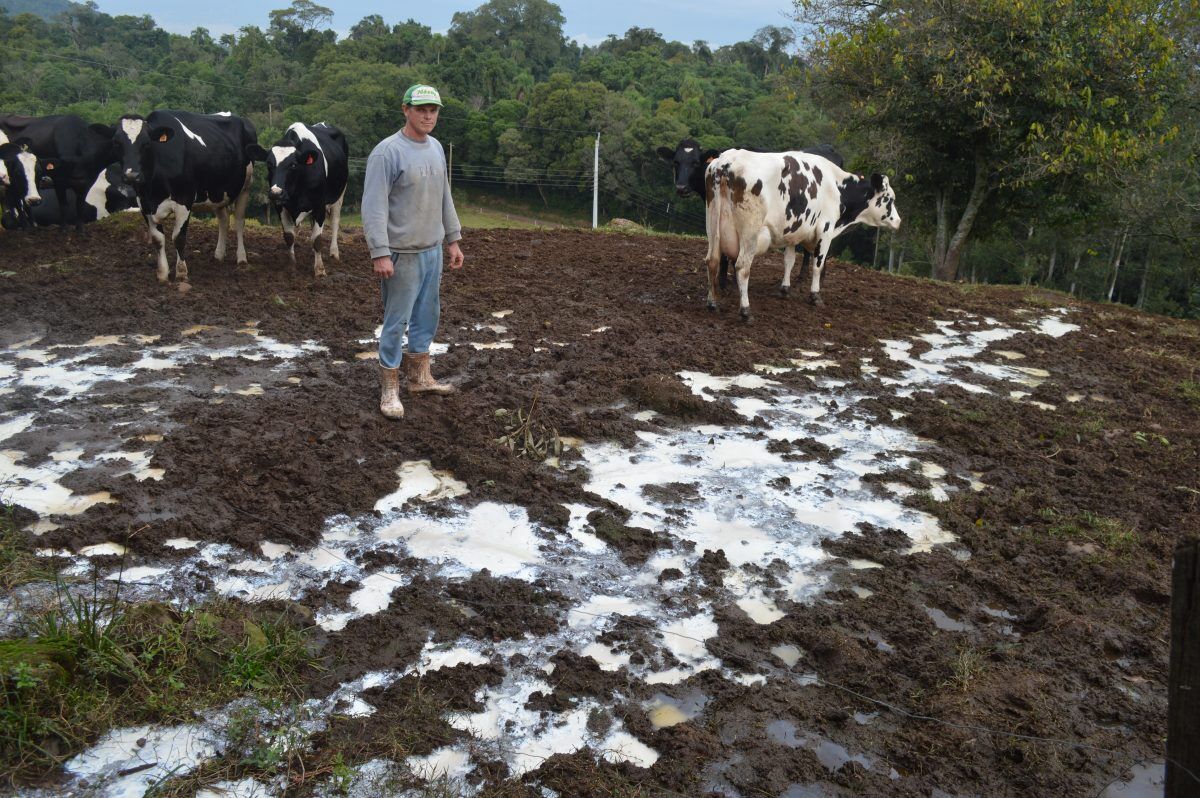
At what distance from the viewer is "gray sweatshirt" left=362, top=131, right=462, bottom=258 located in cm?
552

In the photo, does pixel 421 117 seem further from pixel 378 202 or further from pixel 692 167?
Answer: pixel 692 167

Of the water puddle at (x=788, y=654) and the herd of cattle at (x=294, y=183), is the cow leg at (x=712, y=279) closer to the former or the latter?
the herd of cattle at (x=294, y=183)

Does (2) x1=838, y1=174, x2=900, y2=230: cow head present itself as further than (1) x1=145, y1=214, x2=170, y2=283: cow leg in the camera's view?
Yes

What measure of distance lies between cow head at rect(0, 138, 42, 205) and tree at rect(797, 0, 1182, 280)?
41.4 feet

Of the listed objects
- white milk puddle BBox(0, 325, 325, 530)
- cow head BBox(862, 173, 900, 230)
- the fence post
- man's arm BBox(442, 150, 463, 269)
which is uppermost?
cow head BBox(862, 173, 900, 230)

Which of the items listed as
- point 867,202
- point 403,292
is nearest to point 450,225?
point 403,292

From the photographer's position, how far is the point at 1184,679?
2098 mm

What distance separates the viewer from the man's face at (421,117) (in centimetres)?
554

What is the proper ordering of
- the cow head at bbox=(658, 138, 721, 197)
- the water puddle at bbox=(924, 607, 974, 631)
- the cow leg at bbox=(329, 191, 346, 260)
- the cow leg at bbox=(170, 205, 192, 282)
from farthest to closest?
the cow leg at bbox=(329, 191, 346, 260)
the cow head at bbox=(658, 138, 721, 197)
the cow leg at bbox=(170, 205, 192, 282)
the water puddle at bbox=(924, 607, 974, 631)

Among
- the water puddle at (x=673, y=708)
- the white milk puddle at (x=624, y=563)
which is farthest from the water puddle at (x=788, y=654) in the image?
the water puddle at (x=673, y=708)

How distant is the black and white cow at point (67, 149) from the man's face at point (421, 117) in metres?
7.70

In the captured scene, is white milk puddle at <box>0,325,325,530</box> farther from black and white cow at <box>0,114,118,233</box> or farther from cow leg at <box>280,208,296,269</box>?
black and white cow at <box>0,114,118,233</box>

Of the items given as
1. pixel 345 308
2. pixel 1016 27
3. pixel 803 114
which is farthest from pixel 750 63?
pixel 345 308

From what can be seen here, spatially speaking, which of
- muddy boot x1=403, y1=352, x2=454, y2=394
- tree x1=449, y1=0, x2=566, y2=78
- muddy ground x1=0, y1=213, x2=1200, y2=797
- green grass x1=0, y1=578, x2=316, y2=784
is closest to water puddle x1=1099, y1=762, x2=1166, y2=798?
muddy ground x1=0, y1=213, x2=1200, y2=797
